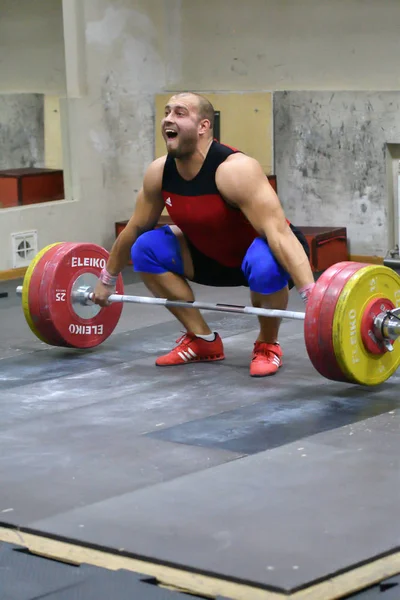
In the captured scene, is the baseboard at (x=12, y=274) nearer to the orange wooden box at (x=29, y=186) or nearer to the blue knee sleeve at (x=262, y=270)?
the orange wooden box at (x=29, y=186)

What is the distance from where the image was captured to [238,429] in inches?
141

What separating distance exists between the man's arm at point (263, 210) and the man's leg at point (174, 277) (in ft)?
1.34

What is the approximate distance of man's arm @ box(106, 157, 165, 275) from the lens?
4418 millimetres

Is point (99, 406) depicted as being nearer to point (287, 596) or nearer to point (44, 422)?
point (44, 422)

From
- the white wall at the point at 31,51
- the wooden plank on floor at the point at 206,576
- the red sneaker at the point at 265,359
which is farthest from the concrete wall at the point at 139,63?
the wooden plank on floor at the point at 206,576

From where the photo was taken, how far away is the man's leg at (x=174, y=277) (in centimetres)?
447

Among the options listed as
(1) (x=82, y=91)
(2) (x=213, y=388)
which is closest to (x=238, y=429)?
(2) (x=213, y=388)

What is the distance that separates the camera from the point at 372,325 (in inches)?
151

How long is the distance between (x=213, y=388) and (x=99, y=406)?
450 mm

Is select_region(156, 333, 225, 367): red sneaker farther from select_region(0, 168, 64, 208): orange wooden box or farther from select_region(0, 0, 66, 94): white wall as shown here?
select_region(0, 0, 66, 94): white wall

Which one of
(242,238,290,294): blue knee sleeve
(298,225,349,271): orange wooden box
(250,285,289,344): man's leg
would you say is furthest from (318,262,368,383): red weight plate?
(298,225,349,271): orange wooden box

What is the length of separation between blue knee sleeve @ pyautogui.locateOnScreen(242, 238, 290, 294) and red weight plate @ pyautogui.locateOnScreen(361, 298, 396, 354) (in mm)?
443

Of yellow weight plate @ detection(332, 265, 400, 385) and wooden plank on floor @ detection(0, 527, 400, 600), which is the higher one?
yellow weight plate @ detection(332, 265, 400, 385)

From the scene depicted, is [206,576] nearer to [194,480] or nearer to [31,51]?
[194,480]
